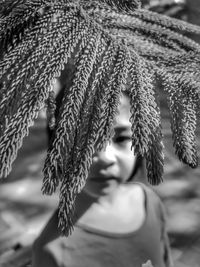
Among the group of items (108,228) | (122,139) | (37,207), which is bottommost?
(37,207)

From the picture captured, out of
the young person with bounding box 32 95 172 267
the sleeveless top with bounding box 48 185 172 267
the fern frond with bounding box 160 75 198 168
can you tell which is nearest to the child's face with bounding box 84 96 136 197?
the young person with bounding box 32 95 172 267

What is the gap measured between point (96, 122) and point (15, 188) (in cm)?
103

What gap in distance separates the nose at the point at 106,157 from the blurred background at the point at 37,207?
28 centimetres

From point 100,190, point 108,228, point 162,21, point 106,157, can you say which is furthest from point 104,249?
point 162,21

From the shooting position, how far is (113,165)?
3.55 feet

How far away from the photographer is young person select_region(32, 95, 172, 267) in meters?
1.08

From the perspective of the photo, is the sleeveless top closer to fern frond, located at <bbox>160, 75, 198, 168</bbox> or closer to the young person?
the young person

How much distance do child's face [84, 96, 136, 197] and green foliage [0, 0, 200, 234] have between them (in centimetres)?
50

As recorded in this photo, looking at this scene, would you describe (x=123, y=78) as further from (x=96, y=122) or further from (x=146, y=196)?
(x=146, y=196)

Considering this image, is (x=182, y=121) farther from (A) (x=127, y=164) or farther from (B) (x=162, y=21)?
(A) (x=127, y=164)

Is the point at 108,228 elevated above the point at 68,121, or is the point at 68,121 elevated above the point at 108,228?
the point at 68,121

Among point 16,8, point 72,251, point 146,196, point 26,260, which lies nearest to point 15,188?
point 26,260

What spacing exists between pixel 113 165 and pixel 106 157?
6 centimetres

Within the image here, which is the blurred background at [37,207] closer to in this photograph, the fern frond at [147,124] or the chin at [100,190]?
the chin at [100,190]
